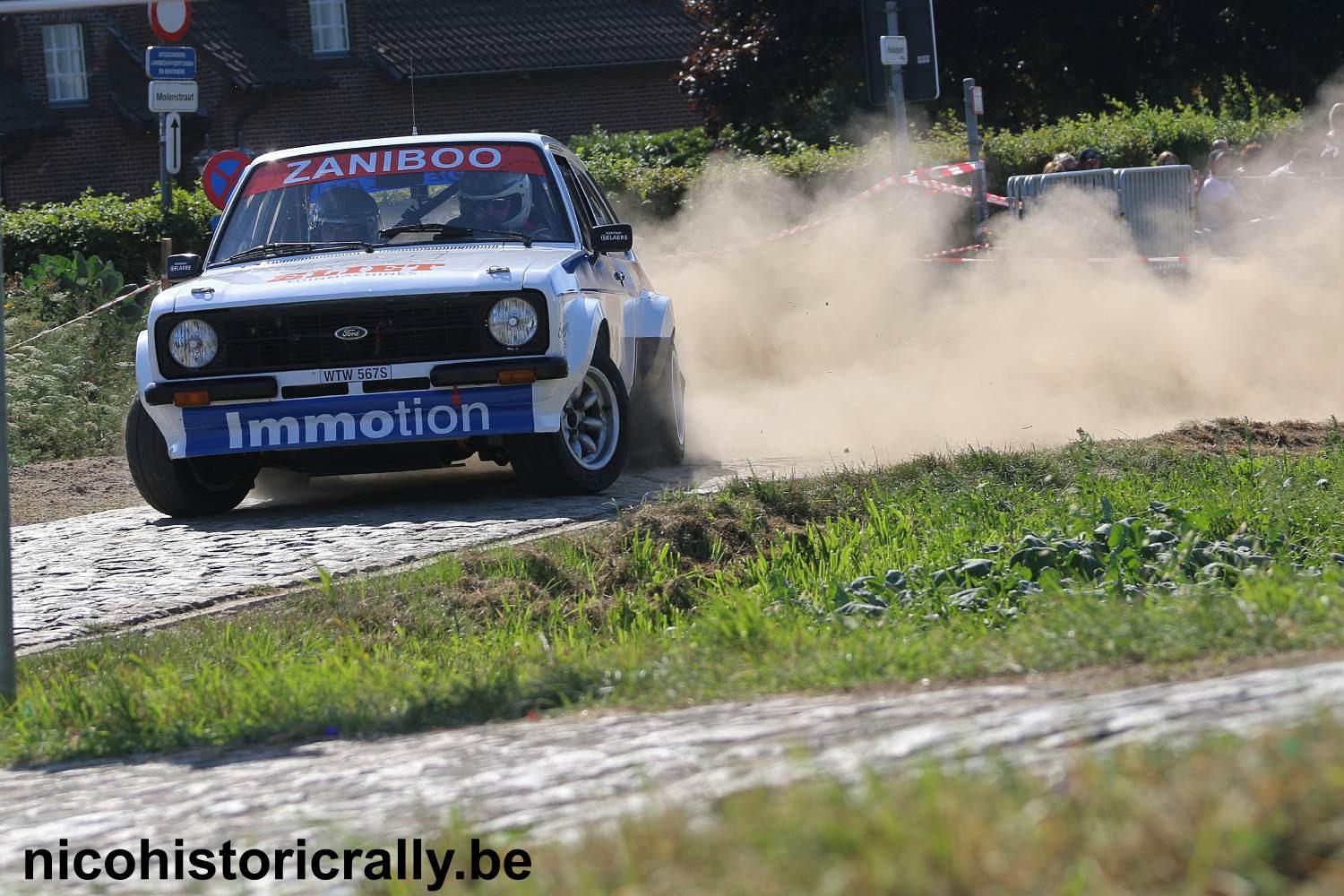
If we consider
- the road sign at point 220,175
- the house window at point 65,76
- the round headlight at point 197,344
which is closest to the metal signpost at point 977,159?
the road sign at point 220,175

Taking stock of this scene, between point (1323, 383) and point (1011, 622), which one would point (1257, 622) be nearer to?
point (1011, 622)

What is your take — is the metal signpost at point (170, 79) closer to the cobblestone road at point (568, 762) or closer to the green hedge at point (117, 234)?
the green hedge at point (117, 234)

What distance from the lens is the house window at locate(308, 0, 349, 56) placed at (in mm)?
41625

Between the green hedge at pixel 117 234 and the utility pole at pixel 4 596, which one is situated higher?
the green hedge at pixel 117 234

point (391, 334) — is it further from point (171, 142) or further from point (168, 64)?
point (171, 142)

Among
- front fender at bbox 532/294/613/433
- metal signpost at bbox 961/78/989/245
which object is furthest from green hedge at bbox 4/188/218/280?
front fender at bbox 532/294/613/433

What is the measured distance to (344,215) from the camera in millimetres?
9914

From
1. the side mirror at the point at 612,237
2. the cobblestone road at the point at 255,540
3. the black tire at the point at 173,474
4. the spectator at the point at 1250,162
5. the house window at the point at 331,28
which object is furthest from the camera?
the house window at the point at 331,28

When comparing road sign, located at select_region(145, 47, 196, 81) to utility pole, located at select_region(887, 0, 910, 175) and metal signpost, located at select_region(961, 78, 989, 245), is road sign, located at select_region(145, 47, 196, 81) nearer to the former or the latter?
utility pole, located at select_region(887, 0, 910, 175)

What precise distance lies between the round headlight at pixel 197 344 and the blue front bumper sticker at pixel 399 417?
17.5 inches

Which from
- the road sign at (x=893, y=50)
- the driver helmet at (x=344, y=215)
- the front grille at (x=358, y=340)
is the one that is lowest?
the front grille at (x=358, y=340)

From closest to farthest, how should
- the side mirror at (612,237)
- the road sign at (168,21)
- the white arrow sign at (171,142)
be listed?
the side mirror at (612,237) → the road sign at (168,21) → the white arrow sign at (171,142)

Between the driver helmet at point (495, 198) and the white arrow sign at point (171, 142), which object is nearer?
the driver helmet at point (495, 198)

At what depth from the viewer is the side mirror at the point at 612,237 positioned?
9.83m
